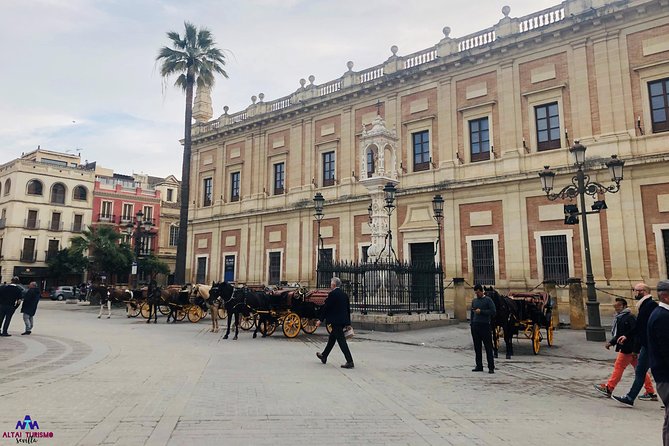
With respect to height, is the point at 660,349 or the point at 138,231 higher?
the point at 138,231

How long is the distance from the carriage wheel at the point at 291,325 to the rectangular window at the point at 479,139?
13912 mm

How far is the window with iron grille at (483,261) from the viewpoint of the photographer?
22.0 meters

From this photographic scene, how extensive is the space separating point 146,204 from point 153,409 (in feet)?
170

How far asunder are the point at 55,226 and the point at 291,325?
43697 millimetres

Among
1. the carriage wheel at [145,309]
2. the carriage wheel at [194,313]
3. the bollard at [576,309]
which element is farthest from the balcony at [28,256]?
the bollard at [576,309]

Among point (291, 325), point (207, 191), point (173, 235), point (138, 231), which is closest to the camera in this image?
point (291, 325)

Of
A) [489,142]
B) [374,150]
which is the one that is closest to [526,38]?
[489,142]

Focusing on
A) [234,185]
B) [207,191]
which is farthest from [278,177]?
[207,191]

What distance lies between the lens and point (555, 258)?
20.3 meters

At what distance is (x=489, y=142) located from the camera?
2275 cm

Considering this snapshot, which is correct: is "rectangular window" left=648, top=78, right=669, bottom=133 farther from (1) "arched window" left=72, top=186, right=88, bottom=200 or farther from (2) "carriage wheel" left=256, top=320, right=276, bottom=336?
(1) "arched window" left=72, top=186, right=88, bottom=200

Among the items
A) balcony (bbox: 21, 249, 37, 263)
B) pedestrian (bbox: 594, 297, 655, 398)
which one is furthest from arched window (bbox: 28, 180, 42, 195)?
pedestrian (bbox: 594, 297, 655, 398)

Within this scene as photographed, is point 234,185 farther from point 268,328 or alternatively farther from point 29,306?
point 268,328

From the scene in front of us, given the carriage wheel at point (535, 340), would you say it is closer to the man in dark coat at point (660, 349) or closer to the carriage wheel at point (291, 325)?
the carriage wheel at point (291, 325)
